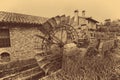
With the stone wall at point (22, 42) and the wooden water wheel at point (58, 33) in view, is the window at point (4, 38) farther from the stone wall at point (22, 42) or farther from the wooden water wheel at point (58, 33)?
the wooden water wheel at point (58, 33)

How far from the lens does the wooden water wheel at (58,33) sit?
7562mm

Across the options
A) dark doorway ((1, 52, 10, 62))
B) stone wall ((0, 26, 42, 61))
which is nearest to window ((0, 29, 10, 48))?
stone wall ((0, 26, 42, 61))

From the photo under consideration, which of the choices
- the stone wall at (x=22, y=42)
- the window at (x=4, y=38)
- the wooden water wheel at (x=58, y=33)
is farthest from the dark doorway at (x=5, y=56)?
the wooden water wheel at (x=58, y=33)

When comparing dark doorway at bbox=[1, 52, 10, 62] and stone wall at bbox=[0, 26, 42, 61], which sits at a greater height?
stone wall at bbox=[0, 26, 42, 61]

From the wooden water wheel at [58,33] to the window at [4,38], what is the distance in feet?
12.7

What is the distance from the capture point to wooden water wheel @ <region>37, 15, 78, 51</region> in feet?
24.8

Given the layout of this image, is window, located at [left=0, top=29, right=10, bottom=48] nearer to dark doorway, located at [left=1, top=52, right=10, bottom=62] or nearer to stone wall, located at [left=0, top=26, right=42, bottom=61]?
stone wall, located at [left=0, top=26, right=42, bottom=61]

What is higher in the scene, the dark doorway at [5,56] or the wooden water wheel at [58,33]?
the wooden water wheel at [58,33]

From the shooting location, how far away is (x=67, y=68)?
5.59 metres

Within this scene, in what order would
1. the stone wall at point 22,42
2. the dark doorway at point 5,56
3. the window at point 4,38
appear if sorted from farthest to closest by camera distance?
the stone wall at point 22,42 → the window at point 4,38 → the dark doorway at point 5,56

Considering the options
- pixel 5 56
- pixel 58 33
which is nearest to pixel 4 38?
pixel 5 56

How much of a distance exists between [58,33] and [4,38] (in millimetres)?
4503

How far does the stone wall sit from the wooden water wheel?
10.3ft

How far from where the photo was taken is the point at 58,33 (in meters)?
7.91
